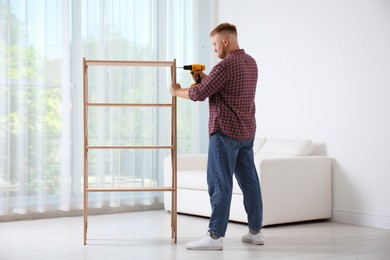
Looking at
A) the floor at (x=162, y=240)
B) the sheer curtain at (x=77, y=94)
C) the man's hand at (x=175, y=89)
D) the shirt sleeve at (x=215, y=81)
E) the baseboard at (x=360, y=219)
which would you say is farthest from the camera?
the sheer curtain at (x=77, y=94)

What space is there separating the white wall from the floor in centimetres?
38

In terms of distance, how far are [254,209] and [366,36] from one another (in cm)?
174

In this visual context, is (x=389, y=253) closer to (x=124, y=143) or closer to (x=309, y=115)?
(x=309, y=115)

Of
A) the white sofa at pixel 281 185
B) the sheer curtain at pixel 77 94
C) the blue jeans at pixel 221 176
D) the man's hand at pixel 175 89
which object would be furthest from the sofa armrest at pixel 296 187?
the sheer curtain at pixel 77 94

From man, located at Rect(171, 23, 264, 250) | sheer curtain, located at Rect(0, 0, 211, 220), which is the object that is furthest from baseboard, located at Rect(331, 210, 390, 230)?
sheer curtain, located at Rect(0, 0, 211, 220)

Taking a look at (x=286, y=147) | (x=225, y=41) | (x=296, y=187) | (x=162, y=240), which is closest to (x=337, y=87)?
(x=286, y=147)

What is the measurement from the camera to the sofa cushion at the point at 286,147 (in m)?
5.18

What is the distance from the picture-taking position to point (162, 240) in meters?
4.19

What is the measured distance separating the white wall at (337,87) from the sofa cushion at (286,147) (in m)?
0.16

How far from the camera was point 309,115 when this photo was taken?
5.37 m

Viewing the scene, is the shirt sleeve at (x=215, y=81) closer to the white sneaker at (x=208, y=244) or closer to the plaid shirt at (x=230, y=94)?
the plaid shirt at (x=230, y=94)

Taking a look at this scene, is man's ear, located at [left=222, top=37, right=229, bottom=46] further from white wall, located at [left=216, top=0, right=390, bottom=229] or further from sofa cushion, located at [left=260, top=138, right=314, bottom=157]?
sofa cushion, located at [left=260, top=138, right=314, bottom=157]

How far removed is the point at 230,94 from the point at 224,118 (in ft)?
0.49

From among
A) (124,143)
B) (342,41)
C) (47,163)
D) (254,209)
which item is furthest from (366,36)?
(47,163)
